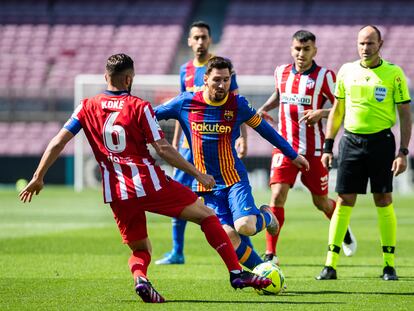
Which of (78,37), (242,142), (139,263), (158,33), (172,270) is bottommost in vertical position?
(172,270)

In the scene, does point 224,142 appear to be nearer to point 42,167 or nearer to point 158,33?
point 42,167

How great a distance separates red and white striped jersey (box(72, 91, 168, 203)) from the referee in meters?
2.10

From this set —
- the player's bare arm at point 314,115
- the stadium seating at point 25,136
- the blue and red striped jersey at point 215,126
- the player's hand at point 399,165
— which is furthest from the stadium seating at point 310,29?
the blue and red striped jersey at point 215,126

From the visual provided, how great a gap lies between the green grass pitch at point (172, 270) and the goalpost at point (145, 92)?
7.14m

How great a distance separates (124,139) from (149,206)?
1.61 feet

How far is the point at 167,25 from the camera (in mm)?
30750

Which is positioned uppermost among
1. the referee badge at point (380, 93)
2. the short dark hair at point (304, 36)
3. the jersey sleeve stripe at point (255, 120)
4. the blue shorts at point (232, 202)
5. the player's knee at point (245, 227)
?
the short dark hair at point (304, 36)

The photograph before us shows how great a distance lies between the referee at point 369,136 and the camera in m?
7.91

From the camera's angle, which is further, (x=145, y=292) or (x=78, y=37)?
(x=78, y=37)

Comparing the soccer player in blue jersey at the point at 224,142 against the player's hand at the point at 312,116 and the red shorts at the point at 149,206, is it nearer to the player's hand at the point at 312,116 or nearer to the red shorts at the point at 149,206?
the red shorts at the point at 149,206

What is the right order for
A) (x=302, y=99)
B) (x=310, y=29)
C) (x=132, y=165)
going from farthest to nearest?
1. (x=310, y=29)
2. (x=302, y=99)
3. (x=132, y=165)

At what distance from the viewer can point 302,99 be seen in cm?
915

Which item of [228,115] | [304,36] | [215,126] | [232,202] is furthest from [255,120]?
[304,36]

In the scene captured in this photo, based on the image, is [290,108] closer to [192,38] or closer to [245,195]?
[192,38]
